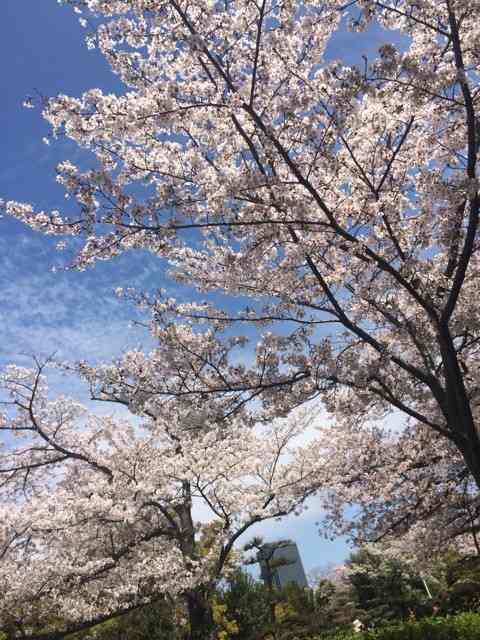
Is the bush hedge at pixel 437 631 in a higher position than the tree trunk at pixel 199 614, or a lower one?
lower

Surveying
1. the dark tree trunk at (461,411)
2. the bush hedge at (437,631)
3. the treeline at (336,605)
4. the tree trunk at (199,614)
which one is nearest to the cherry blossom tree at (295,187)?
the dark tree trunk at (461,411)

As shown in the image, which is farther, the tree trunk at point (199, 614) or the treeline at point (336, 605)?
the treeline at point (336, 605)

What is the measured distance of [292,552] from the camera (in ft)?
152

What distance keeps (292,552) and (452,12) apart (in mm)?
49250

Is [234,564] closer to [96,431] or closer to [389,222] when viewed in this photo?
[96,431]

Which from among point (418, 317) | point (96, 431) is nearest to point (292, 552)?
point (96, 431)

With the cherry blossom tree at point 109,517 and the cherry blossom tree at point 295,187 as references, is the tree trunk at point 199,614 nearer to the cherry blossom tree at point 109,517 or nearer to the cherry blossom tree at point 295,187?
the cherry blossom tree at point 109,517

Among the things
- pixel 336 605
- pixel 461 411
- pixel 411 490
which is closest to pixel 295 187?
pixel 461 411

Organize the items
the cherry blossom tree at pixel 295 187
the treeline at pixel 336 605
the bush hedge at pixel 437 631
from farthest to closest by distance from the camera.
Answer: the treeline at pixel 336 605 < the bush hedge at pixel 437 631 < the cherry blossom tree at pixel 295 187

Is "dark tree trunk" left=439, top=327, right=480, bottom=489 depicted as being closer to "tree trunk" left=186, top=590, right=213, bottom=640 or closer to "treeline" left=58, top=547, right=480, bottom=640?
"tree trunk" left=186, top=590, right=213, bottom=640

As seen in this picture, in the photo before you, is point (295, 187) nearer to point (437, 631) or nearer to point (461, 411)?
point (461, 411)

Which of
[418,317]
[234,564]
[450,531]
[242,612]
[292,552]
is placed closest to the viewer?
[418,317]

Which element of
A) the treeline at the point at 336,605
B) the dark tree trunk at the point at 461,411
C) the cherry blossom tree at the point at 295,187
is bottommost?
the treeline at the point at 336,605

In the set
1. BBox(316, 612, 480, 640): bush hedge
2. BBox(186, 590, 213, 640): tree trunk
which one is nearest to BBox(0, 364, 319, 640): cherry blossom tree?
BBox(186, 590, 213, 640): tree trunk
